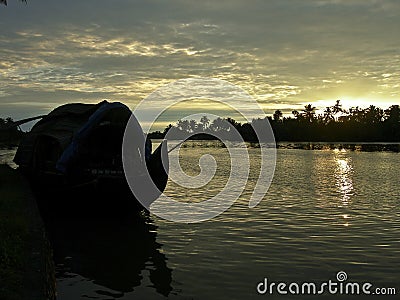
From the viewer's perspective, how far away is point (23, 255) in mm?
9062

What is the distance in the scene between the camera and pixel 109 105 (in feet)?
61.0

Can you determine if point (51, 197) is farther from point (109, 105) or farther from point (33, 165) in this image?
point (109, 105)

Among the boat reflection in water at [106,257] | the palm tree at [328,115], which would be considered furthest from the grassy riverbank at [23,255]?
the palm tree at [328,115]

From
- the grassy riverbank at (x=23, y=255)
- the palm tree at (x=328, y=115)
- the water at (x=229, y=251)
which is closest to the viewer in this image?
the grassy riverbank at (x=23, y=255)

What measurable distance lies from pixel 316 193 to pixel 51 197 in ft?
49.0

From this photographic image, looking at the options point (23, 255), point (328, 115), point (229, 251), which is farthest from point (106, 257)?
point (328, 115)

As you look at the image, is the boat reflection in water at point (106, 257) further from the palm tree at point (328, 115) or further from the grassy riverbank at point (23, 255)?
the palm tree at point (328, 115)

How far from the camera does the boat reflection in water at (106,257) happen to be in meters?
10.3

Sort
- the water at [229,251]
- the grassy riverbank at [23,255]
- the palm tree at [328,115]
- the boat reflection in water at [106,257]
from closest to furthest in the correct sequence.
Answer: the grassy riverbank at [23,255], the boat reflection in water at [106,257], the water at [229,251], the palm tree at [328,115]

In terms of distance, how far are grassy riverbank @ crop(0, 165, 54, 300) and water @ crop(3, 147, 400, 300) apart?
43.7 inches

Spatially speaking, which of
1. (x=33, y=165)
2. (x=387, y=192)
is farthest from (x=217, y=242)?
(x=387, y=192)

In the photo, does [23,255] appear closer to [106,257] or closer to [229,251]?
[106,257]

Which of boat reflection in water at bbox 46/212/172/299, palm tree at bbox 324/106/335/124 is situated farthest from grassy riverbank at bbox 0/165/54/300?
palm tree at bbox 324/106/335/124

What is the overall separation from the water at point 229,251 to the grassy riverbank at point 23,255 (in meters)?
1.11
